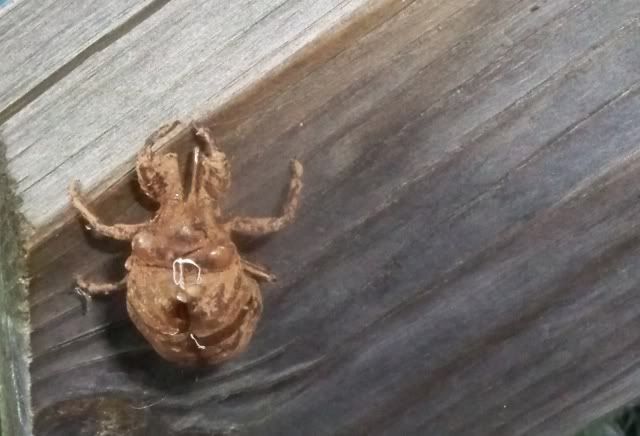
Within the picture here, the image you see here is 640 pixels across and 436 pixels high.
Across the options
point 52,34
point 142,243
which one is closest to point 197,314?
point 142,243

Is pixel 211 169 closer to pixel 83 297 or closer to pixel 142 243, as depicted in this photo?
pixel 142 243

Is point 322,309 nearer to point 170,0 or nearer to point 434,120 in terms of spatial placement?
point 434,120

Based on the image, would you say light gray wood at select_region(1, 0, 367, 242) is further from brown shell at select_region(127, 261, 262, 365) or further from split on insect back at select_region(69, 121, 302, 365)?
brown shell at select_region(127, 261, 262, 365)

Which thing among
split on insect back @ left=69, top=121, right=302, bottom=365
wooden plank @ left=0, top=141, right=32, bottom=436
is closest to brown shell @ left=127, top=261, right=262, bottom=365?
split on insect back @ left=69, top=121, right=302, bottom=365

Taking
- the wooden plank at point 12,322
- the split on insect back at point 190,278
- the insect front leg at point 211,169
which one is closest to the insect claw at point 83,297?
the split on insect back at point 190,278

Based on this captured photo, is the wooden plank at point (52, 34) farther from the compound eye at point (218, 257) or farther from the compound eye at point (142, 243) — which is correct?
the compound eye at point (218, 257)
